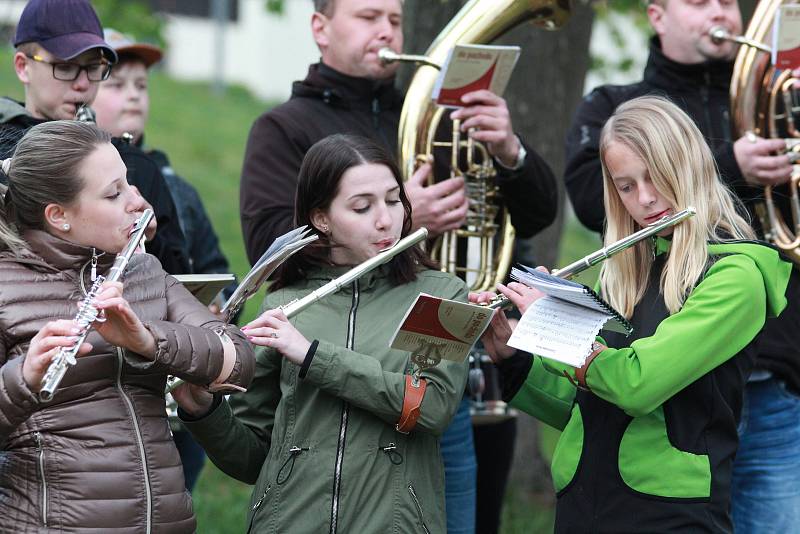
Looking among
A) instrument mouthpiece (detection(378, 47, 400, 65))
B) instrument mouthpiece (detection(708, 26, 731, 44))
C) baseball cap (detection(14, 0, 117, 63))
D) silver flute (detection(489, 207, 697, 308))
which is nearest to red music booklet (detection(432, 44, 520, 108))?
instrument mouthpiece (detection(378, 47, 400, 65))

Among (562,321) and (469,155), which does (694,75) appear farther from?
(562,321)

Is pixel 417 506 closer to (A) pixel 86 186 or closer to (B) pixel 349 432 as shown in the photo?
(B) pixel 349 432

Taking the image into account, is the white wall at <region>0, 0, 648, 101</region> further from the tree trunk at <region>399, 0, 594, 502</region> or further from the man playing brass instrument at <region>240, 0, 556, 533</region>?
the man playing brass instrument at <region>240, 0, 556, 533</region>

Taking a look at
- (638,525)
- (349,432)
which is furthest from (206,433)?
(638,525)

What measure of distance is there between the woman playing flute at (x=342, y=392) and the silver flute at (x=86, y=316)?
463 mm

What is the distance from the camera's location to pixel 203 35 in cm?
2125

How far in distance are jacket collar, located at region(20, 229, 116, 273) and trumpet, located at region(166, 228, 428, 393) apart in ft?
1.51

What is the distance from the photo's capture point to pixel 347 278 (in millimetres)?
3352

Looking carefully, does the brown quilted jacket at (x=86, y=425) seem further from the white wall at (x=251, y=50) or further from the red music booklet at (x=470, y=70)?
the white wall at (x=251, y=50)

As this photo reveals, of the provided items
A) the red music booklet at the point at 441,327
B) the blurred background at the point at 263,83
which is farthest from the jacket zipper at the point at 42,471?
the blurred background at the point at 263,83

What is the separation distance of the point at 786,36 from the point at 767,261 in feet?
3.34

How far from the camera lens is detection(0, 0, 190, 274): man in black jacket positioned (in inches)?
147

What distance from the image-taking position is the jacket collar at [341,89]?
4.32m

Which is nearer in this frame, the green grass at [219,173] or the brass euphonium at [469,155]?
the brass euphonium at [469,155]
